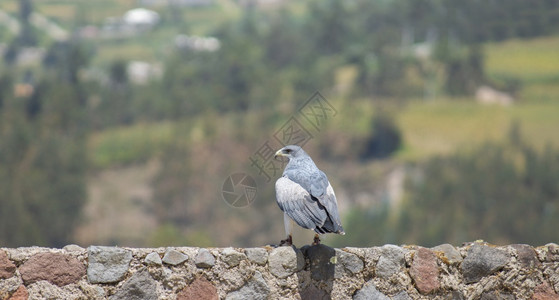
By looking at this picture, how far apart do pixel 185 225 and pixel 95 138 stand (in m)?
16.0

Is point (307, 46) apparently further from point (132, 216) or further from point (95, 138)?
point (132, 216)

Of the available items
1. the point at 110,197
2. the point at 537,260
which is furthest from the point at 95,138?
the point at 537,260

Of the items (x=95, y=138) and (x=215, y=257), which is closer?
(x=215, y=257)

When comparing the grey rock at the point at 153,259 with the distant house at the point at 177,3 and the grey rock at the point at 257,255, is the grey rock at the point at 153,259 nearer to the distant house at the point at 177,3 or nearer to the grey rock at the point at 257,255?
the grey rock at the point at 257,255

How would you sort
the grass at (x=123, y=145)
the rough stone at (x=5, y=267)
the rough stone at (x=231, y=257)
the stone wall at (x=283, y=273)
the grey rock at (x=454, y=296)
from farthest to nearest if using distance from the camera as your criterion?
the grass at (x=123, y=145)
the grey rock at (x=454, y=296)
the rough stone at (x=231, y=257)
the stone wall at (x=283, y=273)
the rough stone at (x=5, y=267)

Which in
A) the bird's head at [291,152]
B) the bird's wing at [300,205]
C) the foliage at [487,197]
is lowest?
the bird's wing at [300,205]

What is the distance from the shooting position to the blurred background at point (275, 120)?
6003 cm

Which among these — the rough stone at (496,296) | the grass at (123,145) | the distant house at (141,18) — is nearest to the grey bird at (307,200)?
the rough stone at (496,296)

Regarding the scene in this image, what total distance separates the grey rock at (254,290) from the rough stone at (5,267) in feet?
3.92

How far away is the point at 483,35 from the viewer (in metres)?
83.9

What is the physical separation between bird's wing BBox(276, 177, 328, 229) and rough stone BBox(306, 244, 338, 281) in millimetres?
209

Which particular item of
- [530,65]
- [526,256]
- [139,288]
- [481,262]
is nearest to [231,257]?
[139,288]

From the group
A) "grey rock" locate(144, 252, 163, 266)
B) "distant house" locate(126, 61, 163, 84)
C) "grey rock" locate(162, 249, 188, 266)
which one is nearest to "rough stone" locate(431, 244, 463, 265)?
"grey rock" locate(162, 249, 188, 266)

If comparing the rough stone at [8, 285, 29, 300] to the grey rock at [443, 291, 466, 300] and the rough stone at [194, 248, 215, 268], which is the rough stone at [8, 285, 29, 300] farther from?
the grey rock at [443, 291, 466, 300]
